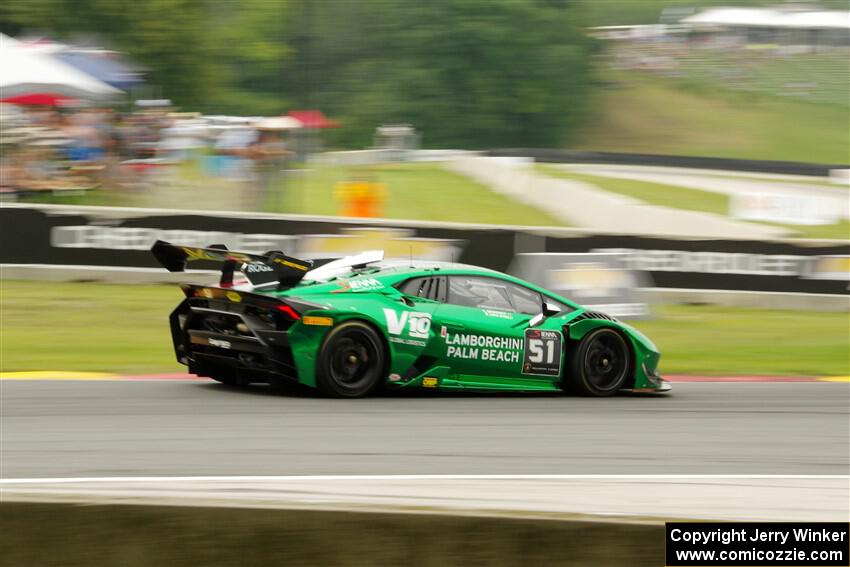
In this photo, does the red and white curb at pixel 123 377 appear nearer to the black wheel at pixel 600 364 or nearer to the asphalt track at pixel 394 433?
the asphalt track at pixel 394 433

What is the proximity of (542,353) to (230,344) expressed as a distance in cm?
256

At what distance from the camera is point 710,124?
3750 cm

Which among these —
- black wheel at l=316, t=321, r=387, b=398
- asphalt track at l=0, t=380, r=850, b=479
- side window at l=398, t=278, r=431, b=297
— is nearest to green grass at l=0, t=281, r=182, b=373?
asphalt track at l=0, t=380, r=850, b=479

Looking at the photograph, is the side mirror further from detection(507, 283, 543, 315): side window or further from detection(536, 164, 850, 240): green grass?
detection(536, 164, 850, 240): green grass

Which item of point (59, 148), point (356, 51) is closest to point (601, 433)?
point (59, 148)

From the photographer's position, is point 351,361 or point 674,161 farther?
point 674,161

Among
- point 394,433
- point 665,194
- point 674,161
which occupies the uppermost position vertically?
point 674,161

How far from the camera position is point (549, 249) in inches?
674

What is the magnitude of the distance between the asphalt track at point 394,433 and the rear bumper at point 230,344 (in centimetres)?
21

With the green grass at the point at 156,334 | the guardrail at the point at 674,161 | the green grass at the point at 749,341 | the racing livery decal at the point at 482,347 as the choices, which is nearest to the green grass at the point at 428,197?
the guardrail at the point at 674,161

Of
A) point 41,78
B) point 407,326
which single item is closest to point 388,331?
point 407,326

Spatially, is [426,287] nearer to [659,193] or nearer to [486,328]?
[486,328]

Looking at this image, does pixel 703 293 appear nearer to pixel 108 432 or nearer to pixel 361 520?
pixel 108 432

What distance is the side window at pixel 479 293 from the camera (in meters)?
9.66
